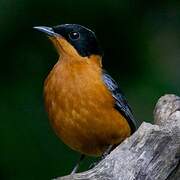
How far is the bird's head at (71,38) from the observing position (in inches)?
524

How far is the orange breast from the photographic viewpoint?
42.8ft

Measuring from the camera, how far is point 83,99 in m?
13.0

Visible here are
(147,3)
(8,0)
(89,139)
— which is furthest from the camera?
(147,3)

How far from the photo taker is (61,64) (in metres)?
13.4

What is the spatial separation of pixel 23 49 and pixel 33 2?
683 millimetres

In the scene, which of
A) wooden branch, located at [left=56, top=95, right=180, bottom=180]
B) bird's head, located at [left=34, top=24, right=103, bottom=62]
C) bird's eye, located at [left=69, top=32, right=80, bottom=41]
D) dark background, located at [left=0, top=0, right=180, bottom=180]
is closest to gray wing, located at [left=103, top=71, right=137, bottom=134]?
bird's head, located at [left=34, top=24, right=103, bottom=62]

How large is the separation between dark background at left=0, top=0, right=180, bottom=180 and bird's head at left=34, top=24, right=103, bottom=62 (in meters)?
1.50

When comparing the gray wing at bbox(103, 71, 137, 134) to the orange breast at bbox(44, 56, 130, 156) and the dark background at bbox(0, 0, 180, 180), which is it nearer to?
the orange breast at bbox(44, 56, 130, 156)

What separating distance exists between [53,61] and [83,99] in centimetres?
259

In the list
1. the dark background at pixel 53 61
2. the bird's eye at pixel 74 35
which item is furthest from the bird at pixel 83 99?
the dark background at pixel 53 61

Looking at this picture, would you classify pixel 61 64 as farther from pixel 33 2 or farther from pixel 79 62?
pixel 33 2

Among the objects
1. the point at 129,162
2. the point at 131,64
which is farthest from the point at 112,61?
the point at 129,162

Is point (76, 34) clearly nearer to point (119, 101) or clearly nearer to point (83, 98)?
point (83, 98)

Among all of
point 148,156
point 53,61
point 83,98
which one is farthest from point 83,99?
point 53,61
